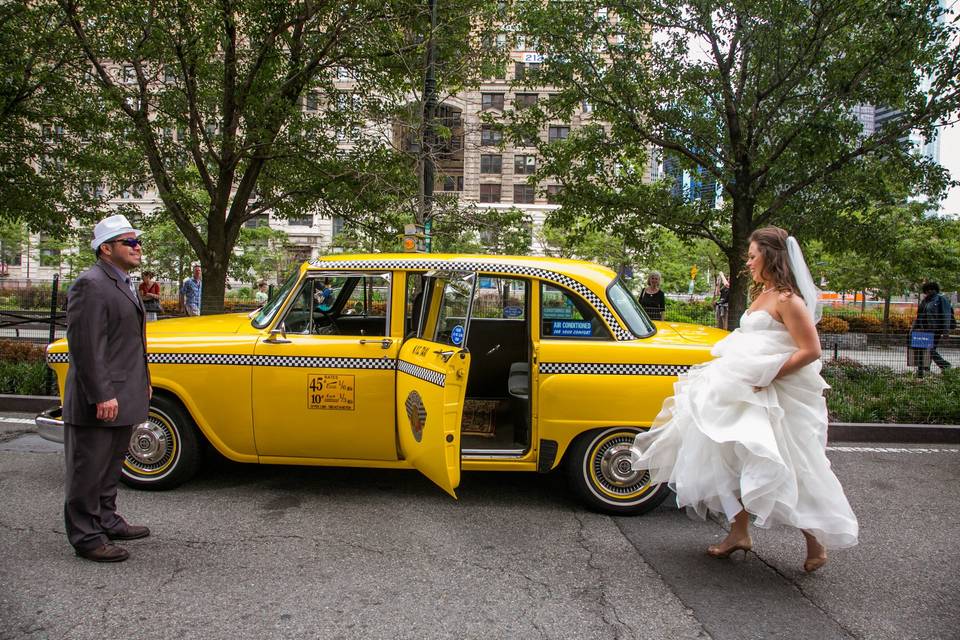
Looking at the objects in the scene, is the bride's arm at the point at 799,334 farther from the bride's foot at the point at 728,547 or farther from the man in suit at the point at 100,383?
the man in suit at the point at 100,383

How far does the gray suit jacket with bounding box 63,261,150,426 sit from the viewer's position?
3949 mm

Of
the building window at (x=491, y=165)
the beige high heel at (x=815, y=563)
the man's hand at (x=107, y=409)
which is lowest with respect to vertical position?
the beige high heel at (x=815, y=563)

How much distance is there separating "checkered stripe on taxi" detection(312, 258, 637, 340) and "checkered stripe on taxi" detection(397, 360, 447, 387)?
79 cm

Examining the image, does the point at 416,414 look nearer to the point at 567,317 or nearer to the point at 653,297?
the point at 567,317

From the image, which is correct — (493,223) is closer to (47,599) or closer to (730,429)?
(730,429)

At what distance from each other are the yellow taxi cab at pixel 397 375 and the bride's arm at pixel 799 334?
119 cm

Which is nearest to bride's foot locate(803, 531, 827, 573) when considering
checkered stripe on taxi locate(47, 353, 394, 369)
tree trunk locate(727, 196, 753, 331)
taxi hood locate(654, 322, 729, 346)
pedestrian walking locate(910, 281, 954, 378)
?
taxi hood locate(654, 322, 729, 346)

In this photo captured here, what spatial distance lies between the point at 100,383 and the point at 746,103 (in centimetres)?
994

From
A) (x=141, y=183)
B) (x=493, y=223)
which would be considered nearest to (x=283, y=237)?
(x=141, y=183)

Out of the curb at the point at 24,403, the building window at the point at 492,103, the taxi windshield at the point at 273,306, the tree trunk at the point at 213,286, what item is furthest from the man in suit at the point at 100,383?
the building window at the point at 492,103

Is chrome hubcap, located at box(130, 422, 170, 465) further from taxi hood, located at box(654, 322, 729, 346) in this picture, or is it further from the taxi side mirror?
taxi hood, located at box(654, 322, 729, 346)

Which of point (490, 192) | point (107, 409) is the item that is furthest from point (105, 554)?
point (490, 192)

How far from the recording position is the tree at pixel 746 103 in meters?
9.51

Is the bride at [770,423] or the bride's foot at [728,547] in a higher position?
the bride at [770,423]
